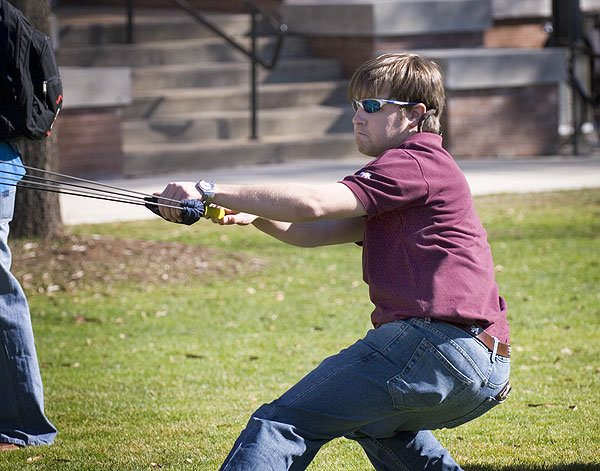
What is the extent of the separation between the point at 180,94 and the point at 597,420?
387 inches

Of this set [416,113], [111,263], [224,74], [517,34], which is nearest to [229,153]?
[224,74]

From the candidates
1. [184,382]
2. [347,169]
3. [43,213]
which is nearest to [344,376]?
[184,382]

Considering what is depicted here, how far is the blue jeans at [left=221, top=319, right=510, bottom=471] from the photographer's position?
290cm

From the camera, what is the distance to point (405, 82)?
122 inches

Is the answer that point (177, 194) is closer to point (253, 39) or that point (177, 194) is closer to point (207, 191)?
point (207, 191)

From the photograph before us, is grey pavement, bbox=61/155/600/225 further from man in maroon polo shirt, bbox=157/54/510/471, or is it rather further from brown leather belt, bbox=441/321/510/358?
brown leather belt, bbox=441/321/510/358

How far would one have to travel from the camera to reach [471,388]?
9.86 feet

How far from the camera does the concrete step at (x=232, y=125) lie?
13.1m

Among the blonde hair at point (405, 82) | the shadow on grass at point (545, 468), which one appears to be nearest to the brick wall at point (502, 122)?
the shadow on grass at point (545, 468)

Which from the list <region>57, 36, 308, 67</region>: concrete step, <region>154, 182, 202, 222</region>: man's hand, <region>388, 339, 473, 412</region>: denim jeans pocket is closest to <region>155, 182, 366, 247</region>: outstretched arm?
<region>154, 182, 202, 222</region>: man's hand

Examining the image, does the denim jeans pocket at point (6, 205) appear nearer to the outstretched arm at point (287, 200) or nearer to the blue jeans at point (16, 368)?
the blue jeans at point (16, 368)

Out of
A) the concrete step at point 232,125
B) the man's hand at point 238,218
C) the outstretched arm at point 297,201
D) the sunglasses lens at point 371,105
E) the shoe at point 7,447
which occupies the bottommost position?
the shoe at point 7,447

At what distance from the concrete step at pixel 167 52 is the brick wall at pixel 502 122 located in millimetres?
2832

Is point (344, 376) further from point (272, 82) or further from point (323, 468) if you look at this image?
point (272, 82)
